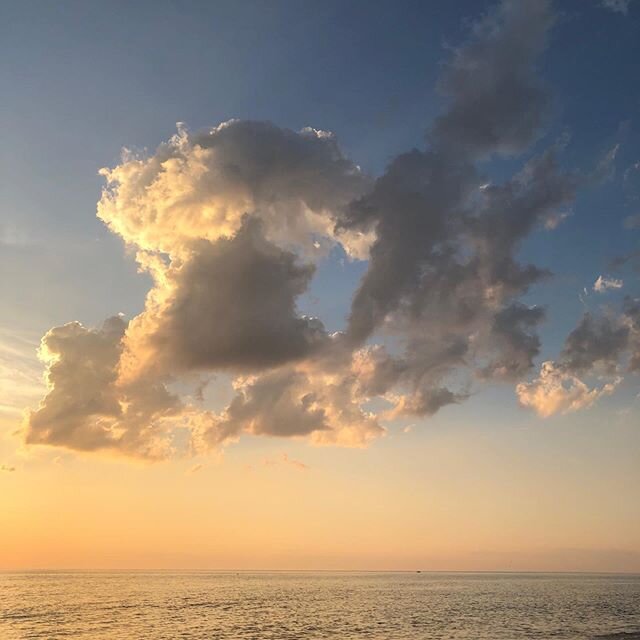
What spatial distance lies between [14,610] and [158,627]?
1944 inches

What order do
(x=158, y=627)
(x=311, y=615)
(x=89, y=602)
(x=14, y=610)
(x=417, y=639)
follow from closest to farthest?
(x=417, y=639) → (x=158, y=627) → (x=311, y=615) → (x=14, y=610) → (x=89, y=602)

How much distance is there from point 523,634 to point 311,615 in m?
Answer: 43.0

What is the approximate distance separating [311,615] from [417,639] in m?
39.5

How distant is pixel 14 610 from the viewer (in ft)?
405

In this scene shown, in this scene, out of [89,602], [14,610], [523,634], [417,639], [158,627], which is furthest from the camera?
[89,602]

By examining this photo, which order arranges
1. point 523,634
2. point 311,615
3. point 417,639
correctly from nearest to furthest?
point 417,639
point 523,634
point 311,615

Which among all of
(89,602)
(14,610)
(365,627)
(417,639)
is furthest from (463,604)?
(14,610)

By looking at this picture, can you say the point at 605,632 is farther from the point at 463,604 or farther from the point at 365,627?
the point at 463,604

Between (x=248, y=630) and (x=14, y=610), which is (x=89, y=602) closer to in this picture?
(x=14, y=610)

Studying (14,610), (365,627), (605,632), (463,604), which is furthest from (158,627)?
(463,604)

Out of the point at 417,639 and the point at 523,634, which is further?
the point at 523,634

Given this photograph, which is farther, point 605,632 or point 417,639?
point 605,632

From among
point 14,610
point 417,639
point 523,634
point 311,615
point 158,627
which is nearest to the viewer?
point 417,639

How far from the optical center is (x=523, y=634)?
85.3 meters
